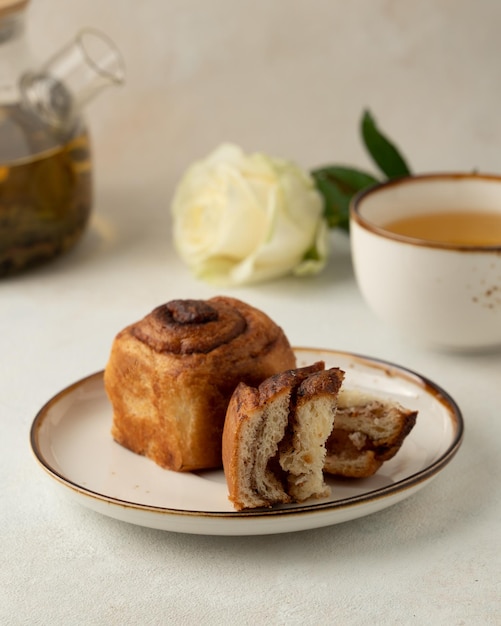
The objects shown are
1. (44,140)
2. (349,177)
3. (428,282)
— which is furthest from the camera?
(349,177)

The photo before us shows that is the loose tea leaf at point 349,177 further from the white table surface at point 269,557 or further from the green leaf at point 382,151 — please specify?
the white table surface at point 269,557

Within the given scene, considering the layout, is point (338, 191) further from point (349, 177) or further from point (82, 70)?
point (82, 70)

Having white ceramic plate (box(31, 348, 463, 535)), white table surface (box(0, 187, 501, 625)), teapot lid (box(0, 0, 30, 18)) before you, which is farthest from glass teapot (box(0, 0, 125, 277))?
white ceramic plate (box(31, 348, 463, 535))

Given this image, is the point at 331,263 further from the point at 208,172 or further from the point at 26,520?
the point at 26,520

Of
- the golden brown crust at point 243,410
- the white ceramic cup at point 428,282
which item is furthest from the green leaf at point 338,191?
the golden brown crust at point 243,410

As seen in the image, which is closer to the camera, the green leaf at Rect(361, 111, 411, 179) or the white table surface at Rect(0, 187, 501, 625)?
the white table surface at Rect(0, 187, 501, 625)

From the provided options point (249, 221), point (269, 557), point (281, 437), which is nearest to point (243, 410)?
point (281, 437)

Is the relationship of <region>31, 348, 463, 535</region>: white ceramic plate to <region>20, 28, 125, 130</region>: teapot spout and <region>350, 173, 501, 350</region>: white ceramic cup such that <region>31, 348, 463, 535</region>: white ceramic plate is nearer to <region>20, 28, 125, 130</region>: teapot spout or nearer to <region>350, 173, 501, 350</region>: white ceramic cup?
<region>350, 173, 501, 350</region>: white ceramic cup
